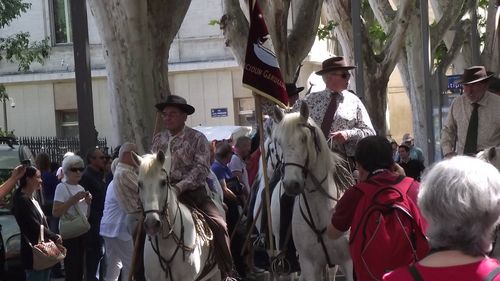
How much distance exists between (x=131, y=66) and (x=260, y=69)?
17.8 feet

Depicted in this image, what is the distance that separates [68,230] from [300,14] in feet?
37.3

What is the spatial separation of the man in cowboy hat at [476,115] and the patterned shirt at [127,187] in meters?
3.47

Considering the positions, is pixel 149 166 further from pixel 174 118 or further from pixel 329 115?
pixel 329 115

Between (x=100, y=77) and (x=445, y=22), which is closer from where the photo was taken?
(x=445, y=22)

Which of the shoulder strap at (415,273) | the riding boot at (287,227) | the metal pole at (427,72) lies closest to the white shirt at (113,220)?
the riding boot at (287,227)

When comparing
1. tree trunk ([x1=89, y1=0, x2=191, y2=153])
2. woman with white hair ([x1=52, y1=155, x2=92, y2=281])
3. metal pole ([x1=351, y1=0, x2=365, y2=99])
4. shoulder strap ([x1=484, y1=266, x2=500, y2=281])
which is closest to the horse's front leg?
woman with white hair ([x1=52, y1=155, x2=92, y2=281])

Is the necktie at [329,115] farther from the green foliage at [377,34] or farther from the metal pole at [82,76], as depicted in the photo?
the green foliage at [377,34]

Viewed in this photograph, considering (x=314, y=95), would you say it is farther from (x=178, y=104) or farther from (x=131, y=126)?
(x=131, y=126)

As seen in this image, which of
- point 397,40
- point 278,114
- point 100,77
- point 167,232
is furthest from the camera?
point 100,77

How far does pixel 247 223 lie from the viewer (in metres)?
12.0

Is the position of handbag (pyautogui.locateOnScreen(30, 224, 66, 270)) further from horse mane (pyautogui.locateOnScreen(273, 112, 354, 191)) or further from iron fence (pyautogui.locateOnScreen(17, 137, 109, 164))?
iron fence (pyautogui.locateOnScreen(17, 137, 109, 164))

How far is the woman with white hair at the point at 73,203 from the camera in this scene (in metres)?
12.1

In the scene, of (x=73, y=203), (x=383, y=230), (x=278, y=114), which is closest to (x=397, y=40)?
(x=73, y=203)

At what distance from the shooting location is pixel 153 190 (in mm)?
8953
